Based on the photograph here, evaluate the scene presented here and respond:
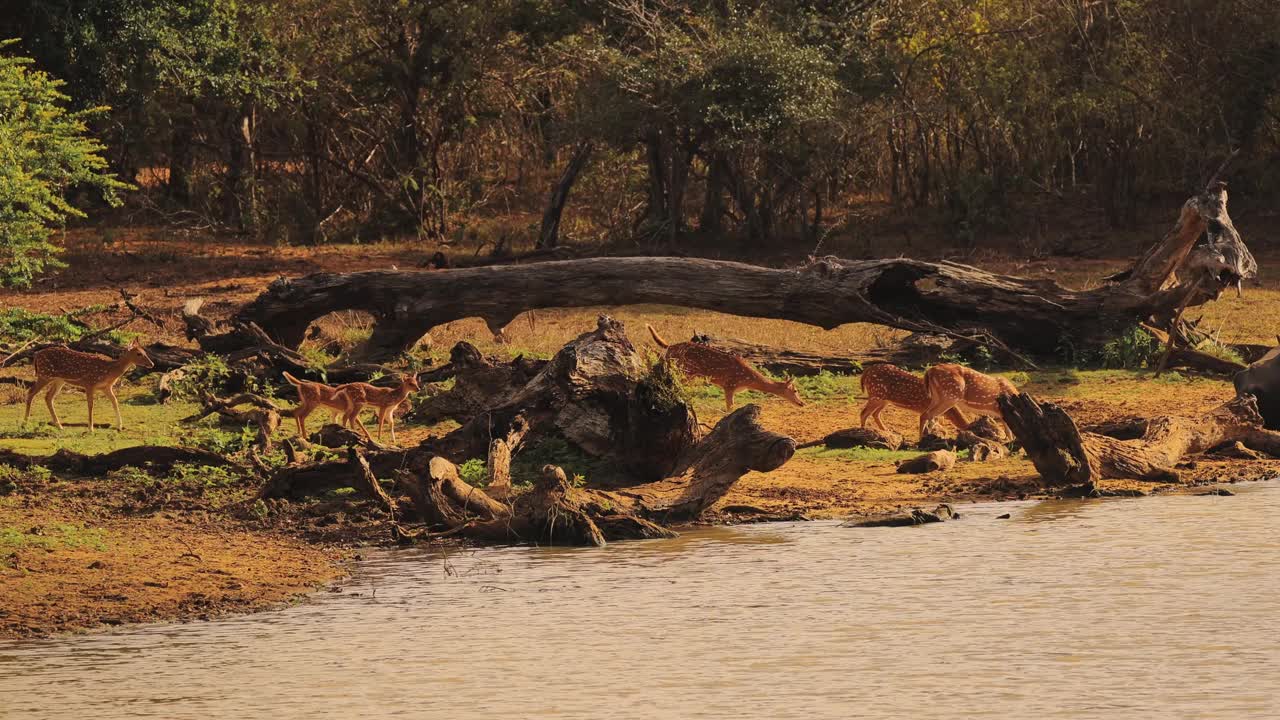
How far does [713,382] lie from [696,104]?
10.4 meters

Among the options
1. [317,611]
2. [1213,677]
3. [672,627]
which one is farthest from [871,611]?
[317,611]

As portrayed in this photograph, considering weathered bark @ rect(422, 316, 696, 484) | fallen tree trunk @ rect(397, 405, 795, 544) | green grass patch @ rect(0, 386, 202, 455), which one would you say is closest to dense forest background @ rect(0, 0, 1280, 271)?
green grass patch @ rect(0, 386, 202, 455)

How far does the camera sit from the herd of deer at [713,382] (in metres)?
13.1

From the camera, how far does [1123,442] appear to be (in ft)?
39.8

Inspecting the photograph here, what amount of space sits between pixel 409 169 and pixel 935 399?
18.6 meters

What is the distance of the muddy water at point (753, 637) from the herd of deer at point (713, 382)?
2.70m

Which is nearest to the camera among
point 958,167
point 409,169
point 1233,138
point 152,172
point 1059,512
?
point 1059,512

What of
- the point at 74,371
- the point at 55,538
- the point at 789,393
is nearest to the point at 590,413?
the point at 789,393

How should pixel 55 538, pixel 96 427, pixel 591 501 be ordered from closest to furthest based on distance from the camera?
pixel 55 538 < pixel 591 501 < pixel 96 427

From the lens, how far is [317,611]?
842cm

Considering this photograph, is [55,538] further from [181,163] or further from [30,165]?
[181,163]

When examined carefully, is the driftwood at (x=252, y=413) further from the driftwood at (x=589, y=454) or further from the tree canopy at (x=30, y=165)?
the tree canopy at (x=30, y=165)

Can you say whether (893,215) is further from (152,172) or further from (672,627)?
(672,627)

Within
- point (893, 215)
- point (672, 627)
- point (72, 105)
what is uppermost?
point (72, 105)
